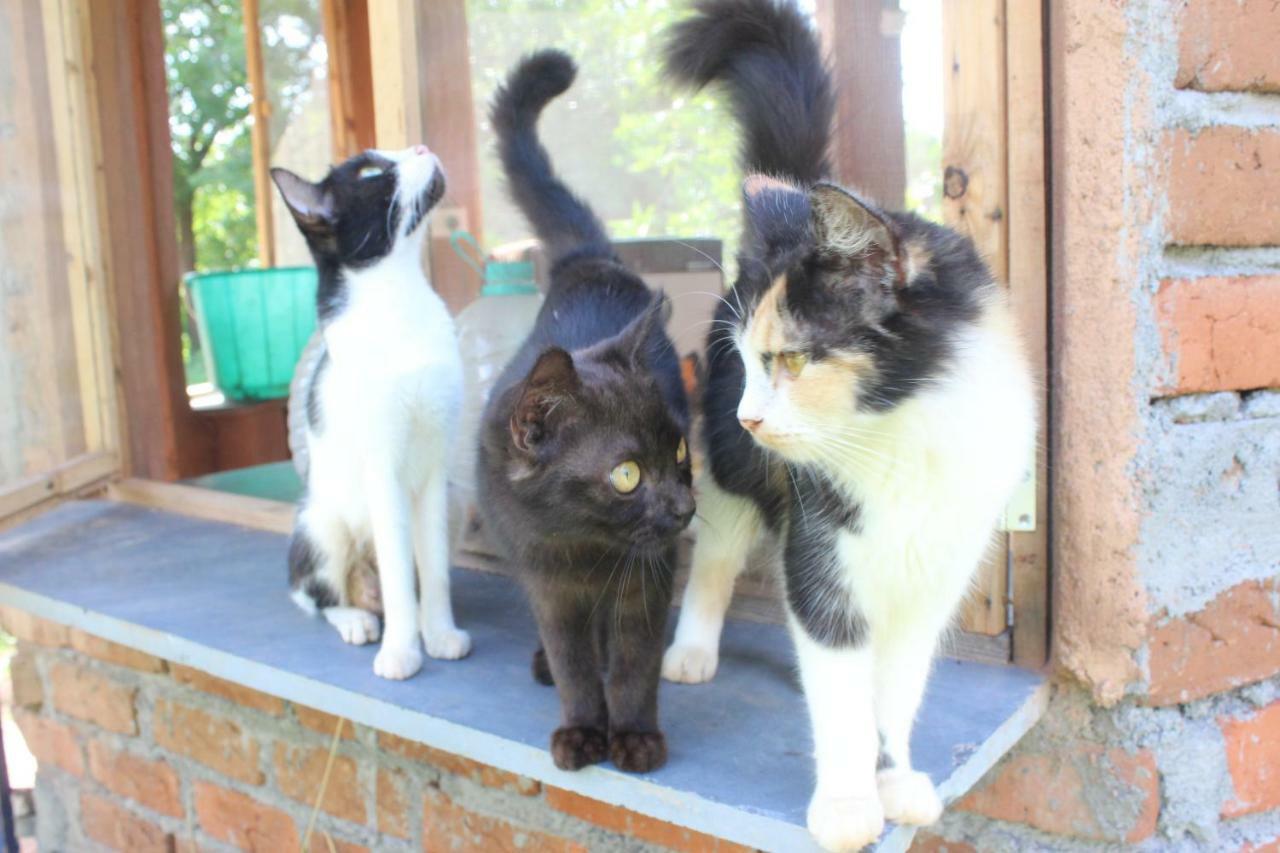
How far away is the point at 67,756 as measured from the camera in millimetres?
2123

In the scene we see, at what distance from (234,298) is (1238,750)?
2.29 meters

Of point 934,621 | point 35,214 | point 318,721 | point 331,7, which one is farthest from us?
point 331,7

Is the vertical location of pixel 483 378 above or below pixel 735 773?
above

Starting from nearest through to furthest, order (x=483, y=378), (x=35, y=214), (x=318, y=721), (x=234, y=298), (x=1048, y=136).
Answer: (x=1048, y=136) → (x=318, y=721) → (x=483, y=378) → (x=35, y=214) → (x=234, y=298)

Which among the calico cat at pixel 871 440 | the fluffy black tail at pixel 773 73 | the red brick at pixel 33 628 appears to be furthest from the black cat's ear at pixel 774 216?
the red brick at pixel 33 628

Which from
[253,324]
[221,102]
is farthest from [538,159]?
[221,102]

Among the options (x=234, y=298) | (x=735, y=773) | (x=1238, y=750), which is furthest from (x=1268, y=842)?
(x=234, y=298)

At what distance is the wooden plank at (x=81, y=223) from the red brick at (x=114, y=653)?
0.42 meters

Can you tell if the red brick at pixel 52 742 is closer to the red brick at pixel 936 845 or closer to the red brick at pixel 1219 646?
the red brick at pixel 936 845

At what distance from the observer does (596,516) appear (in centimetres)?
106

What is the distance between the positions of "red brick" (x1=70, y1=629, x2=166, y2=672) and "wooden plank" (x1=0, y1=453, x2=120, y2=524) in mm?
282

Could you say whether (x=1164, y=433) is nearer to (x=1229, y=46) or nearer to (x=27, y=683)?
(x=1229, y=46)

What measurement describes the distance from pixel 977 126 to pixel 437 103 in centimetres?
98

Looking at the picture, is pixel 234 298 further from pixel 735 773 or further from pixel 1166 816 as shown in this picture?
pixel 1166 816
